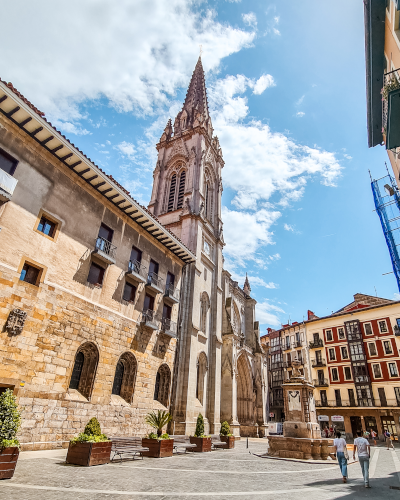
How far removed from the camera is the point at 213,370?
82.0 feet

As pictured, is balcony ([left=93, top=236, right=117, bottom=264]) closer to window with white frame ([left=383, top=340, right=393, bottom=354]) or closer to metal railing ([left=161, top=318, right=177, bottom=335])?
metal railing ([left=161, top=318, right=177, bottom=335])

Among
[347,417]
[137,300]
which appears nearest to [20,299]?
[137,300]

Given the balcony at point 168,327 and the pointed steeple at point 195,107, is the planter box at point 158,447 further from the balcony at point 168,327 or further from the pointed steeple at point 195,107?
the pointed steeple at point 195,107

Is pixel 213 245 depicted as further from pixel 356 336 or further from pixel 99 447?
pixel 356 336

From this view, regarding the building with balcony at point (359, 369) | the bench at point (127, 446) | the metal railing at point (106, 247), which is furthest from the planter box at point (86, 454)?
the building with balcony at point (359, 369)

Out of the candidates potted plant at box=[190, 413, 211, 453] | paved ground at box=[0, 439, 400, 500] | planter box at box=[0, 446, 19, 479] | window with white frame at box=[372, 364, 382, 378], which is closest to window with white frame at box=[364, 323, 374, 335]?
window with white frame at box=[372, 364, 382, 378]

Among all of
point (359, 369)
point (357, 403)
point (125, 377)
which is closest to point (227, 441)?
point (125, 377)

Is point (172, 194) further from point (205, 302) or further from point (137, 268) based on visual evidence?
point (137, 268)

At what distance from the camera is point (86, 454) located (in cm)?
918

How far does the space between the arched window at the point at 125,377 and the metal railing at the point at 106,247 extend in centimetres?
556

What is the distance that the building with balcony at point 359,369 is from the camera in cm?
3541

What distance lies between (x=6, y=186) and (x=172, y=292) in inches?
496

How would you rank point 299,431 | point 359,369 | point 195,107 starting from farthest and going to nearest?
point 359,369 → point 195,107 → point 299,431

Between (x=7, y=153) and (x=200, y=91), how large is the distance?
3358 cm
